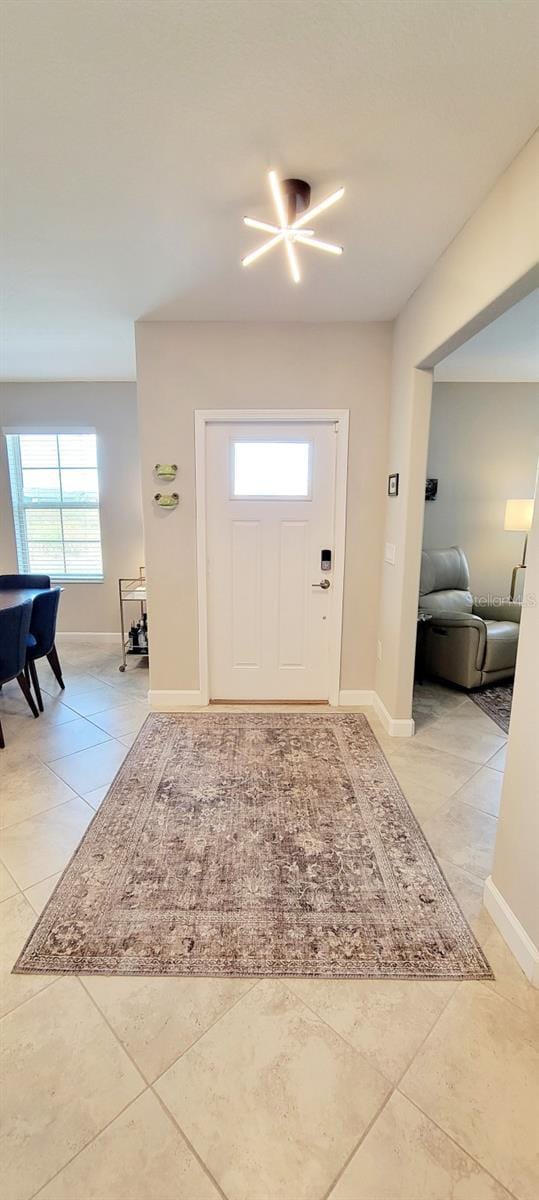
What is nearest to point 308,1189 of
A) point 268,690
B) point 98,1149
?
point 98,1149

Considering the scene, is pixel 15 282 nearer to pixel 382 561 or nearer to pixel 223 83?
pixel 223 83

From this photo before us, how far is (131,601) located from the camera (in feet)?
15.8

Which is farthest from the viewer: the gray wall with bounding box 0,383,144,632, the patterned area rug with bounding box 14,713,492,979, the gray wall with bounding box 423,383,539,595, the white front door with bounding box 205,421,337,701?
the gray wall with bounding box 0,383,144,632

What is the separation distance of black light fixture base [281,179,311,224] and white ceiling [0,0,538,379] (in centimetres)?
5

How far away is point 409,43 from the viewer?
3.92 ft

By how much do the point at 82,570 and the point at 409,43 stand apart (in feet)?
15.0

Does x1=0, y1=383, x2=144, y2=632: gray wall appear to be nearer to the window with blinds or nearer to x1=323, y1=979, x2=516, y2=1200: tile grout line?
the window with blinds

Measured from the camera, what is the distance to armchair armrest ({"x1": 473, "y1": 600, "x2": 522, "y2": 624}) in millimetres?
4020

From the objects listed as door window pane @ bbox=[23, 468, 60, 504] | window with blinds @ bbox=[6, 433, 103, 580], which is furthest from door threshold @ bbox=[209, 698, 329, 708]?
door window pane @ bbox=[23, 468, 60, 504]

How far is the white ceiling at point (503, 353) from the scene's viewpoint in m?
2.89

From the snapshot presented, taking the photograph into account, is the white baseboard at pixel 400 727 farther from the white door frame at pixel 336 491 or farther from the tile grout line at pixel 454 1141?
the tile grout line at pixel 454 1141

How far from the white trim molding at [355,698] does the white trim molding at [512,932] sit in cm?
173

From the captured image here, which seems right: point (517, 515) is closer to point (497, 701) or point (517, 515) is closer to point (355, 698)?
point (497, 701)

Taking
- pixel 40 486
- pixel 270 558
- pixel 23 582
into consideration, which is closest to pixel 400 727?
pixel 270 558
